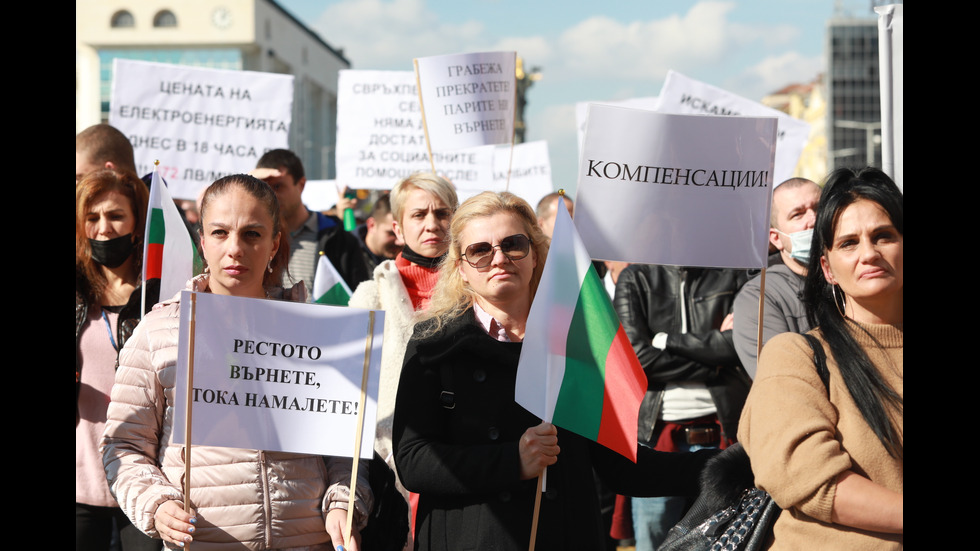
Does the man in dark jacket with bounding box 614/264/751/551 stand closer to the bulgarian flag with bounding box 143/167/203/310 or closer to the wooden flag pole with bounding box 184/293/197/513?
the bulgarian flag with bounding box 143/167/203/310

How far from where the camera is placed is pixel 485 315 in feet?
10.8

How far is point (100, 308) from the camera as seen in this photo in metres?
4.06

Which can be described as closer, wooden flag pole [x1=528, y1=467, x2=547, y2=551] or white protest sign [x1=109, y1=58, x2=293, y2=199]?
wooden flag pole [x1=528, y1=467, x2=547, y2=551]

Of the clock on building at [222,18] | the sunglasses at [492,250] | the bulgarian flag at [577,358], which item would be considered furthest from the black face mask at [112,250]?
the clock on building at [222,18]

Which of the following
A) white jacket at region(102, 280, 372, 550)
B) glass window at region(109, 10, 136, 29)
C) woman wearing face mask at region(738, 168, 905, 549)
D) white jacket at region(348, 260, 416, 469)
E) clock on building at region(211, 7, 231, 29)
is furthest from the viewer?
glass window at region(109, 10, 136, 29)

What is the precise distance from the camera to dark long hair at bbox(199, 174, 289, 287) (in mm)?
3346

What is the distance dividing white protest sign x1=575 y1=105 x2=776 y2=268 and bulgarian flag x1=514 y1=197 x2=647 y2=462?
70 cm

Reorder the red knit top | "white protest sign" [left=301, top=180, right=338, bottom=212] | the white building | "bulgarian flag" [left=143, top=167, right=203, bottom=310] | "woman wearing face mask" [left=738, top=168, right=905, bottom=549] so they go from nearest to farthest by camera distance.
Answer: "woman wearing face mask" [left=738, top=168, right=905, bottom=549] → "bulgarian flag" [left=143, top=167, right=203, bottom=310] → the red knit top → "white protest sign" [left=301, top=180, right=338, bottom=212] → the white building

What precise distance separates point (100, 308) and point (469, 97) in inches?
142

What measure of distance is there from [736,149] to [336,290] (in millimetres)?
2111

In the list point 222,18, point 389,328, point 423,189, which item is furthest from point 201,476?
point 222,18

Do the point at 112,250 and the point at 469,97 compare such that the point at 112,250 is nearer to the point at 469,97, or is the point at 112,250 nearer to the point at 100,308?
the point at 100,308

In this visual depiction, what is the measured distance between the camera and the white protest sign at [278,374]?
9.91ft

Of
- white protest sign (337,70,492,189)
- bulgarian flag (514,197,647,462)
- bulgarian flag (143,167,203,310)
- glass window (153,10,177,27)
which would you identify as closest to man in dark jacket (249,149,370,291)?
bulgarian flag (143,167,203,310)
